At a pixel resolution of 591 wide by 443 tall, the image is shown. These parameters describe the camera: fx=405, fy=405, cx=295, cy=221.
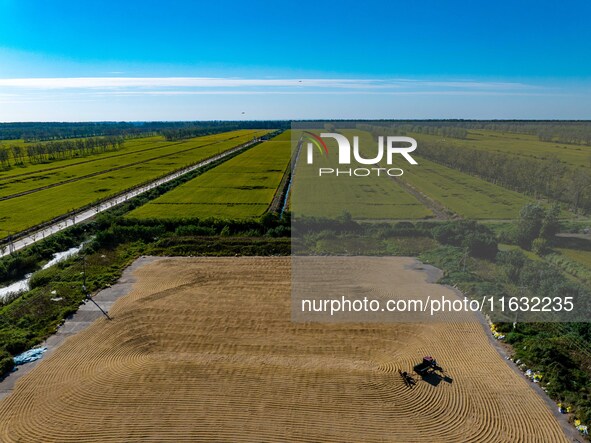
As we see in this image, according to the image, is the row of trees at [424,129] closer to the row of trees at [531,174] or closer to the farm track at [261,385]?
the row of trees at [531,174]

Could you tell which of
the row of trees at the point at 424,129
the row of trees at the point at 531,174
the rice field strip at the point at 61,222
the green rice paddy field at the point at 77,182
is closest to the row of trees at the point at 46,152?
the green rice paddy field at the point at 77,182

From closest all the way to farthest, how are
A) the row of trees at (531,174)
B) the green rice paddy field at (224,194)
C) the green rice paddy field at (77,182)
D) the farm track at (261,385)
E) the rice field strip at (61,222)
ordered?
the farm track at (261,385) → the rice field strip at (61,222) → the green rice paddy field at (77,182) → the green rice paddy field at (224,194) → the row of trees at (531,174)

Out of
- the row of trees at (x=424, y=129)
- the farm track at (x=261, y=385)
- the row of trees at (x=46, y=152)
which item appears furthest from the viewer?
the row of trees at (x=46, y=152)

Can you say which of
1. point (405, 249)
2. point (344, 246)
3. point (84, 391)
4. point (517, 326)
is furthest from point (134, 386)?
point (405, 249)

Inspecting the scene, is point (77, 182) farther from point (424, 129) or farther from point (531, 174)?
point (424, 129)

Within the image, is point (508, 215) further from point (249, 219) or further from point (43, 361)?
point (43, 361)

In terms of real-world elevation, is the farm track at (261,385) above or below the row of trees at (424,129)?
below

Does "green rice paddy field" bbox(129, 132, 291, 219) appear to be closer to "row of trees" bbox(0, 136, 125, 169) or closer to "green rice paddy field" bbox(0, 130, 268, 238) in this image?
"green rice paddy field" bbox(0, 130, 268, 238)

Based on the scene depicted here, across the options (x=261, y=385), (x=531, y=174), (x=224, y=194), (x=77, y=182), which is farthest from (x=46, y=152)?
(x=261, y=385)
